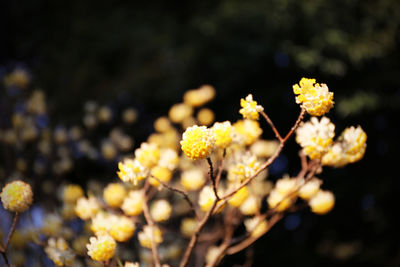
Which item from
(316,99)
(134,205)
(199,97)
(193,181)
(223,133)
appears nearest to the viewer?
(316,99)

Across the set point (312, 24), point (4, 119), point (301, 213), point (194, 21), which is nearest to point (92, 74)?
point (4, 119)

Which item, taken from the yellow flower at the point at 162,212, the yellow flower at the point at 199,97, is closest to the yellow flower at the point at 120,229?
the yellow flower at the point at 162,212

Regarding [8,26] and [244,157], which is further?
[8,26]

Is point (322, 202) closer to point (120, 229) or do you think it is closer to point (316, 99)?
point (316, 99)

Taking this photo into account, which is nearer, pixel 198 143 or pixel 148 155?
pixel 198 143

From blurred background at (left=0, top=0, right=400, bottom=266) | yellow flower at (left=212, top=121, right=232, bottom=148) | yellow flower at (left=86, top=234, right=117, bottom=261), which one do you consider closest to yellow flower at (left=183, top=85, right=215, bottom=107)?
blurred background at (left=0, top=0, right=400, bottom=266)

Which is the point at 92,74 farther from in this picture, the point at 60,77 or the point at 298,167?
the point at 298,167

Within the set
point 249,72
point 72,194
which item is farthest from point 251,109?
point 249,72
